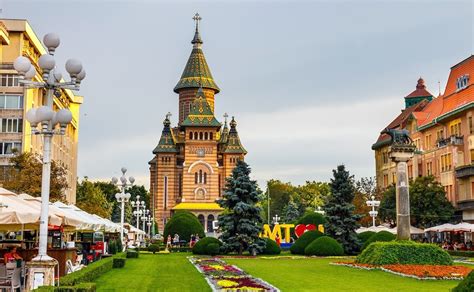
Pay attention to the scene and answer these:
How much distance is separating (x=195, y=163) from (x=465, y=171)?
150ft

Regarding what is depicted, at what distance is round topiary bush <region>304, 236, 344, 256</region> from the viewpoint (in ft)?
137

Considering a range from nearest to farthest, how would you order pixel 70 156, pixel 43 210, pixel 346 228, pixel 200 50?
pixel 43 210
pixel 346 228
pixel 70 156
pixel 200 50

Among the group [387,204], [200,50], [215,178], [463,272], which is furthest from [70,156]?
[463,272]

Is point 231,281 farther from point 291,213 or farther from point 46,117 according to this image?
point 291,213

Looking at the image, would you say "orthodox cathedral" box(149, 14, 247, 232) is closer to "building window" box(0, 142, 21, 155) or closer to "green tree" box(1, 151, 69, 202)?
"building window" box(0, 142, 21, 155)

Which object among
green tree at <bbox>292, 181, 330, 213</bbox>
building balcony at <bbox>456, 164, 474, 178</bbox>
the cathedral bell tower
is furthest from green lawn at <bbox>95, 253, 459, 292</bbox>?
green tree at <bbox>292, 181, 330, 213</bbox>

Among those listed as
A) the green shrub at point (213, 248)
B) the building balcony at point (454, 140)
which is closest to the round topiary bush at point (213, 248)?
the green shrub at point (213, 248)

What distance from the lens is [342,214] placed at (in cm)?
4566

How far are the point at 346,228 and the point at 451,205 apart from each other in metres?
14.3

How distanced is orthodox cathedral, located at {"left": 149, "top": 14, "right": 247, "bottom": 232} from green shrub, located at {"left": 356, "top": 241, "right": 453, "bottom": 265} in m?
60.6

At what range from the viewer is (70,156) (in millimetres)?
88125

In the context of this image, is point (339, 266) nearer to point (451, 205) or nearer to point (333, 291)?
point (333, 291)

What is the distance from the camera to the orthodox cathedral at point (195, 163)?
90.4 meters

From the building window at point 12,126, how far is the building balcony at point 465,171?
1501 inches
